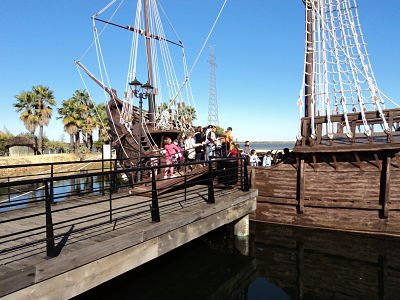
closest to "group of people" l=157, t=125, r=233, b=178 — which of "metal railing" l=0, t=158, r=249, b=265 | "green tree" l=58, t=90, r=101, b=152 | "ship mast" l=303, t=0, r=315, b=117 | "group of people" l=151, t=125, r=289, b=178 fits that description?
"group of people" l=151, t=125, r=289, b=178

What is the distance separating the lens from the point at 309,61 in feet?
43.0

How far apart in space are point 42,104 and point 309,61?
37777mm

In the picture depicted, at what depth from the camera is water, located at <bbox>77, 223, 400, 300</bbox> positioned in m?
6.93

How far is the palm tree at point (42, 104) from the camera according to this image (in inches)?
1603

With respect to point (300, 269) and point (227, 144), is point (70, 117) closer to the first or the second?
point (227, 144)

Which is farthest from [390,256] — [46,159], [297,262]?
[46,159]

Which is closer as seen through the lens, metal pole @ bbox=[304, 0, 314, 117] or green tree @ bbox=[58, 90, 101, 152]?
metal pole @ bbox=[304, 0, 314, 117]

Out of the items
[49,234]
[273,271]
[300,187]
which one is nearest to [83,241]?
[49,234]

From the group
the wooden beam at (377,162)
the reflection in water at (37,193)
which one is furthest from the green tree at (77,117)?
the wooden beam at (377,162)

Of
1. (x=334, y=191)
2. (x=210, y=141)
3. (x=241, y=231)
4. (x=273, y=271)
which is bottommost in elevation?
(x=273, y=271)

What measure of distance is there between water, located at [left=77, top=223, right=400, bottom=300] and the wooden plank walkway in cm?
134

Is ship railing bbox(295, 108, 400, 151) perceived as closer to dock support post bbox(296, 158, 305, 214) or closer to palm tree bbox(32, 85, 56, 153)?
dock support post bbox(296, 158, 305, 214)

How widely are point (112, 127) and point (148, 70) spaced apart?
5410 millimetres

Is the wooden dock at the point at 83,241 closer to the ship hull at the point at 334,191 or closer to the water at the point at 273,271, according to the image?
the water at the point at 273,271
